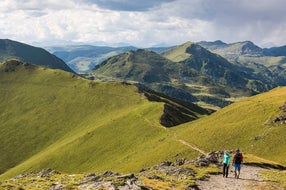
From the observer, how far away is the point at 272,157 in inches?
4058

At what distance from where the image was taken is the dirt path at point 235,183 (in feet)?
154

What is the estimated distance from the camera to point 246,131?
12412 cm

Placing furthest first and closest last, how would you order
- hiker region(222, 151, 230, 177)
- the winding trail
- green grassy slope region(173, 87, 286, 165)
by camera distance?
green grassy slope region(173, 87, 286, 165) → hiker region(222, 151, 230, 177) → the winding trail

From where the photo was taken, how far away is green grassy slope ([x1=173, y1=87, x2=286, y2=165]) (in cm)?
11006

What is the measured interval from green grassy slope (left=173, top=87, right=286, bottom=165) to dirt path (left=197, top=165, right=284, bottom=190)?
4735 cm

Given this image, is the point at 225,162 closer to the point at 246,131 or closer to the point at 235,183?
the point at 235,183

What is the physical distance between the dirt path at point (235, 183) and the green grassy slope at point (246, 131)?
4735cm

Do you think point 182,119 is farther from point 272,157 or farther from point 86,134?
point 272,157

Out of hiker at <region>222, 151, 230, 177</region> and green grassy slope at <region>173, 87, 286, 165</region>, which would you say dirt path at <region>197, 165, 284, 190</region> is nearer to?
hiker at <region>222, 151, 230, 177</region>

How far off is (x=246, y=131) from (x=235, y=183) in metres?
77.8

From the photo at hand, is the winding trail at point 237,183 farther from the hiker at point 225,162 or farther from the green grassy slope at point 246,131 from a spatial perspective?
the green grassy slope at point 246,131

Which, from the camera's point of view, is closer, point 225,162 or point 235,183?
point 235,183

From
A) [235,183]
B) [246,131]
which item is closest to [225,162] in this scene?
[235,183]

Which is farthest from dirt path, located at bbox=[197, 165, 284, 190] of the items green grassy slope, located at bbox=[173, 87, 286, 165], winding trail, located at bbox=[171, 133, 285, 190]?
green grassy slope, located at bbox=[173, 87, 286, 165]
